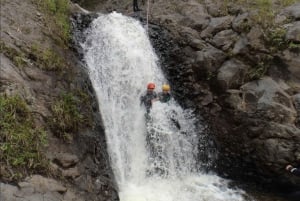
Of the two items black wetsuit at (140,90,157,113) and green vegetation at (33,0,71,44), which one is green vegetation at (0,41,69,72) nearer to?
green vegetation at (33,0,71,44)

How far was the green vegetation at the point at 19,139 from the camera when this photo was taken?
21.9 feet

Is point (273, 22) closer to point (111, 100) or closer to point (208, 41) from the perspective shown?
point (208, 41)

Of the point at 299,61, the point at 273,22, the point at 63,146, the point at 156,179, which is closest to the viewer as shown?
the point at 63,146

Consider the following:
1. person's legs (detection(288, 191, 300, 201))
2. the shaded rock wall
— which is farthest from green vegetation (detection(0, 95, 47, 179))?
person's legs (detection(288, 191, 300, 201))

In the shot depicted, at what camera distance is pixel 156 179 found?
32.5 feet

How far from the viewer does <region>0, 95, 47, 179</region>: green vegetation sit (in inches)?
263

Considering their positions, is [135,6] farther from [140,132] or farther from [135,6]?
[140,132]

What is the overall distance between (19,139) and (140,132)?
3985 millimetres

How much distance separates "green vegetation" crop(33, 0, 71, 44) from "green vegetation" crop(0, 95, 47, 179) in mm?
3529

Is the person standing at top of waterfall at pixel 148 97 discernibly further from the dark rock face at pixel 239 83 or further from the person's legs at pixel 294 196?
the person's legs at pixel 294 196

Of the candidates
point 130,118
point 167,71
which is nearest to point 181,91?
point 167,71

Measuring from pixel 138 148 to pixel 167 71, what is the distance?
11.0ft

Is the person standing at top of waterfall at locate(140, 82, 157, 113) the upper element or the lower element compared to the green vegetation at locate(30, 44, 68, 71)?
lower

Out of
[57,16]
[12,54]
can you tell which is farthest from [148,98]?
[12,54]
